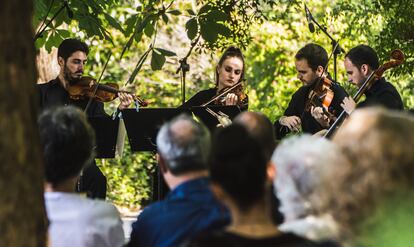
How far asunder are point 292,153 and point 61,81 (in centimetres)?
588

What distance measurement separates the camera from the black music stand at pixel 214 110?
891cm

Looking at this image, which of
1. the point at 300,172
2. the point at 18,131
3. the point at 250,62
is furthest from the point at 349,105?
the point at 250,62

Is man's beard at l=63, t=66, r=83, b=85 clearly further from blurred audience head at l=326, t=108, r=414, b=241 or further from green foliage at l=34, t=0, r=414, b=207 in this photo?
blurred audience head at l=326, t=108, r=414, b=241

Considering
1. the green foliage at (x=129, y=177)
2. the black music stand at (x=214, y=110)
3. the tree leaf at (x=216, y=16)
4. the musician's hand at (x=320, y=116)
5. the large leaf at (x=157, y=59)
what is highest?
the tree leaf at (x=216, y=16)

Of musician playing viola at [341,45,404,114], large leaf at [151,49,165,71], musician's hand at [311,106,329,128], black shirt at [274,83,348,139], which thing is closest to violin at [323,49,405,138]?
musician playing viola at [341,45,404,114]

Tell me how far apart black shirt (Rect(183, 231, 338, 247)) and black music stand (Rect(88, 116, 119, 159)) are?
528 cm

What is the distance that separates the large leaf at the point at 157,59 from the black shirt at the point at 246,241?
5.07 metres

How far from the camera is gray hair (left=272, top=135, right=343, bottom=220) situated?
13.1 feet

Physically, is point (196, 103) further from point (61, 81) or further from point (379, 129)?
point (379, 129)

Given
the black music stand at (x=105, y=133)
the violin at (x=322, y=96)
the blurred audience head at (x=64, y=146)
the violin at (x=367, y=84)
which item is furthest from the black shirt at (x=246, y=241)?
the violin at (x=322, y=96)

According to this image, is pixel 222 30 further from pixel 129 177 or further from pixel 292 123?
pixel 129 177

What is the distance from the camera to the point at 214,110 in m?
8.97

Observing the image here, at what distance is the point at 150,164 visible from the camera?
18891 mm

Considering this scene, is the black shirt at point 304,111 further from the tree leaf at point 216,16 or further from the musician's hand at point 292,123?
the tree leaf at point 216,16
